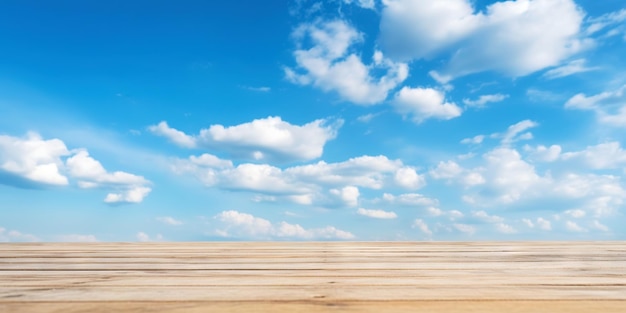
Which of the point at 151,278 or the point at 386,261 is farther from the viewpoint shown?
the point at 386,261

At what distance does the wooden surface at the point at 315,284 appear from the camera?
1.60m

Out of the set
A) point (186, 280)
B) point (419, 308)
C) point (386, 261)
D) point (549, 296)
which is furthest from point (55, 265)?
point (549, 296)

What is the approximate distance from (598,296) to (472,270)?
33.3 inches

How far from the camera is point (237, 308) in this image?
156cm

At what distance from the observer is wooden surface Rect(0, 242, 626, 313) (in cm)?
160

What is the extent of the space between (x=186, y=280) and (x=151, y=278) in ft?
0.73

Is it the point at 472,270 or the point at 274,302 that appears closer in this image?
the point at 274,302

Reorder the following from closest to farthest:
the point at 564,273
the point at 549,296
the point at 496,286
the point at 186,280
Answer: the point at 549,296, the point at 496,286, the point at 186,280, the point at 564,273

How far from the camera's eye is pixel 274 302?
5.36 feet

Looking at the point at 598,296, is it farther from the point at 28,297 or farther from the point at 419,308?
the point at 28,297

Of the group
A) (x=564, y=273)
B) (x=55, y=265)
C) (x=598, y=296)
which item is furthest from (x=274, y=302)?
(x=55, y=265)

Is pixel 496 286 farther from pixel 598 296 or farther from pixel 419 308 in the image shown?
pixel 419 308

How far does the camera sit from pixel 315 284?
2.05 meters

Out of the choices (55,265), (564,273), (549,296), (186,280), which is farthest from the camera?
(55,265)
